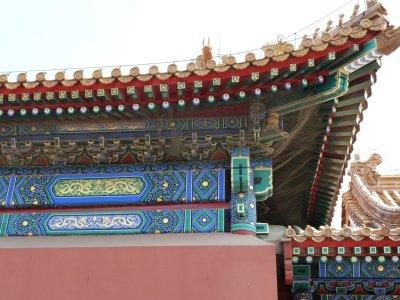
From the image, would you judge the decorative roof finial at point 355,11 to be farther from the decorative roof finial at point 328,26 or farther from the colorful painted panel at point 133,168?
the colorful painted panel at point 133,168

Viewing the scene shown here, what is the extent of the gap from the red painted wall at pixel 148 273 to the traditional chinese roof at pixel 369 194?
176 inches

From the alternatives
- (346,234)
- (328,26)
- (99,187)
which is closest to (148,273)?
(99,187)

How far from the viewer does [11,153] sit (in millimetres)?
7035

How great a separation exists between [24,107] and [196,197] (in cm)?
224

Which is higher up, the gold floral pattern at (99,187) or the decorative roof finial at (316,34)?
the decorative roof finial at (316,34)

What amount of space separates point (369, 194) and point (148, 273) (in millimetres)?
→ 5721

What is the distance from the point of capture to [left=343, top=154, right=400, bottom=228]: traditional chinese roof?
9.78 meters

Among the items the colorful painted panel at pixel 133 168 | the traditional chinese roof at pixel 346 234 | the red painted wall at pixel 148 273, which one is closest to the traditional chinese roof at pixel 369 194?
the colorful painted panel at pixel 133 168

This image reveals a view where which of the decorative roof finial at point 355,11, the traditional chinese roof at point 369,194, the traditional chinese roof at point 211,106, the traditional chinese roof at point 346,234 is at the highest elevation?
the decorative roof finial at point 355,11

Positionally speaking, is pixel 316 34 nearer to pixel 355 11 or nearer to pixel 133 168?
pixel 355 11

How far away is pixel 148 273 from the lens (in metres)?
5.66

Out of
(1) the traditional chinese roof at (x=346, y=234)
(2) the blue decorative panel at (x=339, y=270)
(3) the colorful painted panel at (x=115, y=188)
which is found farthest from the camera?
(3) the colorful painted panel at (x=115, y=188)

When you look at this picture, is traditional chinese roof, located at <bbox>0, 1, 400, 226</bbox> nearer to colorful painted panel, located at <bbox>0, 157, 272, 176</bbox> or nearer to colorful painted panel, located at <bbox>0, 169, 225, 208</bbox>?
colorful painted panel, located at <bbox>0, 157, 272, 176</bbox>

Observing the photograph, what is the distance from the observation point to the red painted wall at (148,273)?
5570 millimetres
